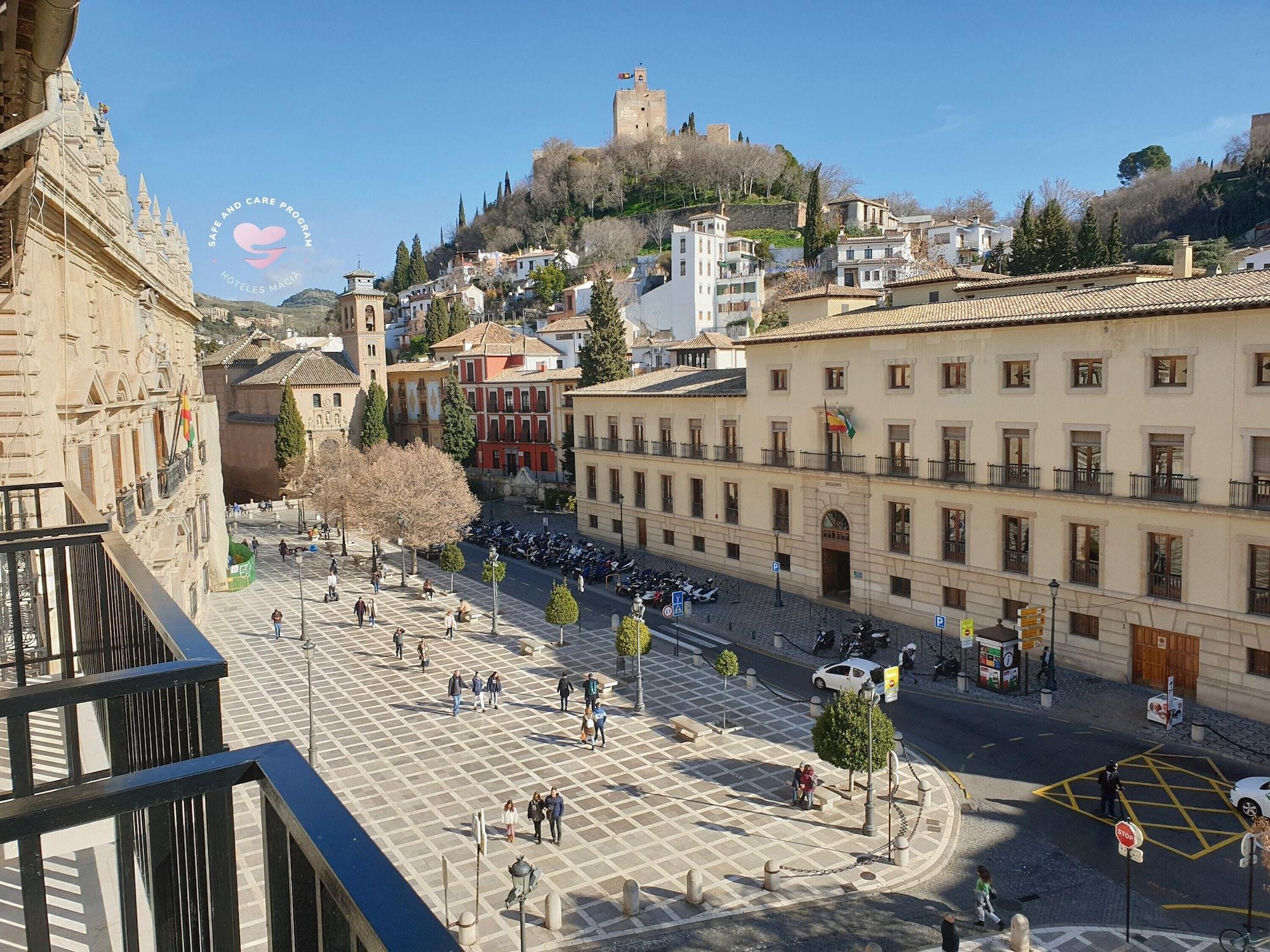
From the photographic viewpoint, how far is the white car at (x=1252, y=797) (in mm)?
19172

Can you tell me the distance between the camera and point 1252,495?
81.3ft

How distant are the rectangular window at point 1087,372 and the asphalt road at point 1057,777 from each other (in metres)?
10.3

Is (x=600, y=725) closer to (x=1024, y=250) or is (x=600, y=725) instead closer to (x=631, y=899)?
(x=631, y=899)

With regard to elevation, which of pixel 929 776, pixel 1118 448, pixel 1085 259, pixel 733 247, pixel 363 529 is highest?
pixel 733 247

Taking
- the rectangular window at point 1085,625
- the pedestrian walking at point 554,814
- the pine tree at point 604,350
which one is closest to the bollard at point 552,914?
the pedestrian walking at point 554,814

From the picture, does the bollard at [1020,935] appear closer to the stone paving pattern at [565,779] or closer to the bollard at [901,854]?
the stone paving pattern at [565,779]

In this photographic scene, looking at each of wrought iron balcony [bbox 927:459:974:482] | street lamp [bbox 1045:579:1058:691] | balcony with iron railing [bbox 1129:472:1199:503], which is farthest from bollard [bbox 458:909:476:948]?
wrought iron balcony [bbox 927:459:974:482]

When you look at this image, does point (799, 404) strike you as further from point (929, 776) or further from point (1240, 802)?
point (1240, 802)

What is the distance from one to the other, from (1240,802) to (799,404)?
74.2 feet

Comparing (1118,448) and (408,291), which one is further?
(408,291)

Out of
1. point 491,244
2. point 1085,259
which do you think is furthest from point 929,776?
point 491,244

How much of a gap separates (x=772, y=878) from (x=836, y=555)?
2252 cm

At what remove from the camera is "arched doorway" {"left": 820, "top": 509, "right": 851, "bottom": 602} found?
37.3 meters

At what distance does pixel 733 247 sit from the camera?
98375 mm
